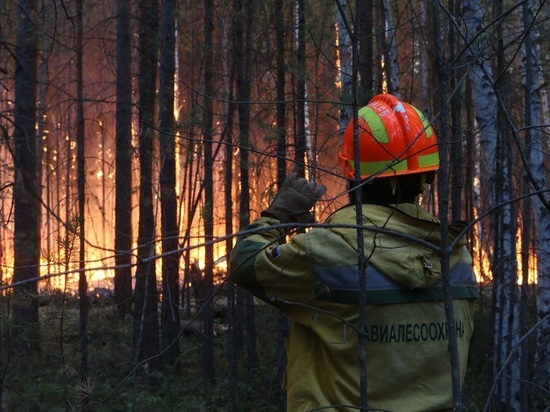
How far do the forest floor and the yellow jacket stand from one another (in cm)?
340

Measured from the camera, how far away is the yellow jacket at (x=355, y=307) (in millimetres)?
2283

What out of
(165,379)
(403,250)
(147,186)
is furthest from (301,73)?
(147,186)

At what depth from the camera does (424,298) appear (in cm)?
237

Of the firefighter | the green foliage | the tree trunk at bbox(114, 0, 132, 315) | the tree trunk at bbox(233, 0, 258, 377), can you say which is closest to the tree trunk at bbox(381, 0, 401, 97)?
the tree trunk at bbox(233, 0, 258, 377)

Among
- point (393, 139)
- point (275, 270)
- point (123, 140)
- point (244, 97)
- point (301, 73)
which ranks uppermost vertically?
point (123, 140)

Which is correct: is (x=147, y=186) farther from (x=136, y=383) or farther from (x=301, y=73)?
(x=301, y=73)

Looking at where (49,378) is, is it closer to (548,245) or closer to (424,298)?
(548,245)

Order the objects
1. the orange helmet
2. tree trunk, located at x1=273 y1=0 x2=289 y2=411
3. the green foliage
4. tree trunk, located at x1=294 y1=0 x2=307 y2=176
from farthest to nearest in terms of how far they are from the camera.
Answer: the green foliage < tree trunk, located at x1=273 y1=0 x2=289 y2=411 < tree trunk, located at x1=294 y1=0 x2=307 y2=176 < the orange helmet

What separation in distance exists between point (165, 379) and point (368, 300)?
705cm

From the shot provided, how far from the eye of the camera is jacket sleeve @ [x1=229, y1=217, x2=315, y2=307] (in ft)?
7.45

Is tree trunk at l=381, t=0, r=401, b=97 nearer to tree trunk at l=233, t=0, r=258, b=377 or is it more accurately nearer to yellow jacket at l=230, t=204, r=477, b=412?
tree trunk at l=233, t=0, r=258, b=377

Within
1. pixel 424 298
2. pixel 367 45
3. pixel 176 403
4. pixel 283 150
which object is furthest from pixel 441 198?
pixel 176 403

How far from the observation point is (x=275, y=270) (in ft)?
7.53

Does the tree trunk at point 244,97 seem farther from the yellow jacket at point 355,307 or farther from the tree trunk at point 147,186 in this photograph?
the yellow jacket at point 355,307
